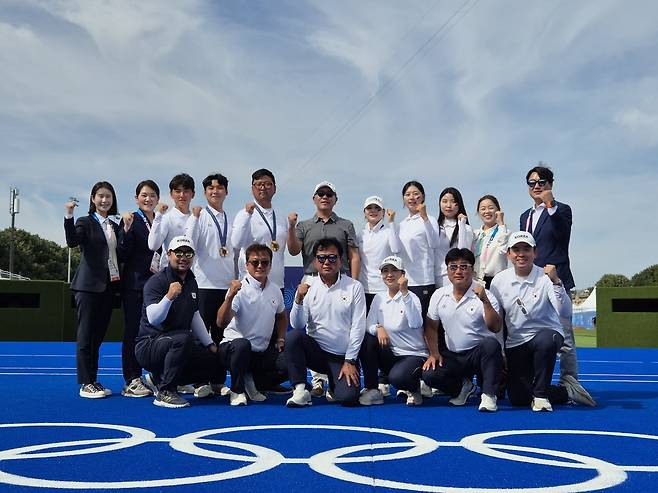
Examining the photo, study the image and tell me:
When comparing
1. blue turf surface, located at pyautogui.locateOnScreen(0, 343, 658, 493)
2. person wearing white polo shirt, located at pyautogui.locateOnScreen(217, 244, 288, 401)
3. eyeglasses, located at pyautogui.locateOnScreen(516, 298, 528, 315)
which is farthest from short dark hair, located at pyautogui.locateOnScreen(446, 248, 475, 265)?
person wearing white polo shirt, located at pyautogui.locateOnScreen(217, 244, 288, 401)

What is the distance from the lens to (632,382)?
28.7ft

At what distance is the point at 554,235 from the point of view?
21.4 ft

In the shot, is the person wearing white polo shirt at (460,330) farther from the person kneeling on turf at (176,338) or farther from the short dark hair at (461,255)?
the person kneeling on turf at (176,338)

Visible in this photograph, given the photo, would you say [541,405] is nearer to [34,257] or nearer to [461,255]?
[461,255]

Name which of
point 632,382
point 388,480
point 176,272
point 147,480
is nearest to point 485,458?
point 388,480

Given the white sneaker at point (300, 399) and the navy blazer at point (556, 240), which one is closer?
the white sneaker at point (300, 399)

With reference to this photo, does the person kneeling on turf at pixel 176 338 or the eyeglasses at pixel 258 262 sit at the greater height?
the eyeglasses at pixel 258 262

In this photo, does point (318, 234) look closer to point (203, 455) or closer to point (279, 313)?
point (279, 313)

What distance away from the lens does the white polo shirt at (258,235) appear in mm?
6922

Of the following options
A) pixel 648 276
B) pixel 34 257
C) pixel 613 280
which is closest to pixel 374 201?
pixel 34 257

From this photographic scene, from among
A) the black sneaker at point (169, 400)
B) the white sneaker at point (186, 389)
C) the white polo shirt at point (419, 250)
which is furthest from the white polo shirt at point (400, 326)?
the white sneaker at point (186, 389)

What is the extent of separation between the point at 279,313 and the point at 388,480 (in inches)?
136

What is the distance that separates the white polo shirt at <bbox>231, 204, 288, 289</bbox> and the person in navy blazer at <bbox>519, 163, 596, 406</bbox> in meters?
2.62

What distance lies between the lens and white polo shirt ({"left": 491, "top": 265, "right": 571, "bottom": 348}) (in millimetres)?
6184
